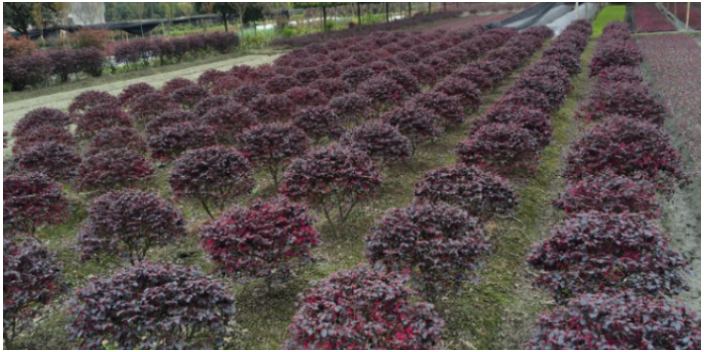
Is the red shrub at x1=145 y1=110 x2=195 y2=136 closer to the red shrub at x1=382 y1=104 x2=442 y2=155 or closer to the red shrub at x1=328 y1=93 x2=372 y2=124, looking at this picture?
the red shrub at x1=328 y1=93 x2=372 y2=124

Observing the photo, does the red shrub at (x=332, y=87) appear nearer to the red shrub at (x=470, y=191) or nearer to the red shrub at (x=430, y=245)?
the red shrub at (x=470, y=191)

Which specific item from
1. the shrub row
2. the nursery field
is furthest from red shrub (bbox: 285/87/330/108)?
the shrub row

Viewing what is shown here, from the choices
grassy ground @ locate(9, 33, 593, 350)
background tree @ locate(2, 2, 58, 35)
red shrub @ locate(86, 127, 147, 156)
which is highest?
background tree @ locate(2, 2, 58, 35)

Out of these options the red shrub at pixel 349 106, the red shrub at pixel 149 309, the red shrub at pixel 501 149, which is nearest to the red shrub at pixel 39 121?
the red shrub at pixel 349 106

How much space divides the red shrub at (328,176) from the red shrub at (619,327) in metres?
3.28

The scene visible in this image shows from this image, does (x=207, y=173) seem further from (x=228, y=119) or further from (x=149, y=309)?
(x=228, y=119)

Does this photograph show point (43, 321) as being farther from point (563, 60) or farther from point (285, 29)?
point (285, 29)

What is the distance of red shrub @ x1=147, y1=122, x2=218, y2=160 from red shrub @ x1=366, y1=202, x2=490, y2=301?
4.77 metres

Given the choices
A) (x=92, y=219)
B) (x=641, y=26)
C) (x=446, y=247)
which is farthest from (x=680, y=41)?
(x=92, y=219)

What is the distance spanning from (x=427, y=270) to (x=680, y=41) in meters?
27.3

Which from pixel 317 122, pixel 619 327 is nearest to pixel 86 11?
pixel 317 122

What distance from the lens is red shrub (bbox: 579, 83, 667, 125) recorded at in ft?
30.0

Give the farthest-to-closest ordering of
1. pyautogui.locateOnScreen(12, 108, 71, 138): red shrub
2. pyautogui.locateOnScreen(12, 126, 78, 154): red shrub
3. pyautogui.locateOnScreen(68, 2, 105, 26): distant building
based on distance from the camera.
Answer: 1. pyautogui.locateOnScreen(68, 2, 105, 26): distant building
2. pyautogui.locateOnScreen(12, 108, 71, 138): red shrub
3. pyautogui.locateOnScreen(12, 126, 78, 154): red shrub

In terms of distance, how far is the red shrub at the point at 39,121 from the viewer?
10.8 meters
